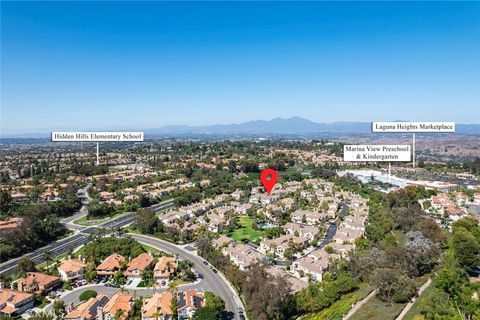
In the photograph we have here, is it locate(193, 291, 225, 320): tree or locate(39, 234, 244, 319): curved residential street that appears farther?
locate(39, 234, 244, 319): curved residential street

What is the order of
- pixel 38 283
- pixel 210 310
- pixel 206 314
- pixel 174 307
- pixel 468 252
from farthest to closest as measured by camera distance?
1. pixel 468 252
2. pixel 38 283
3. pixel 174 307
4. pixel 210 310
5. pixel 206 314

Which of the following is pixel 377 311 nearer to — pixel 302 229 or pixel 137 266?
pixel 302 229

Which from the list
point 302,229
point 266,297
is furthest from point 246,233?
point 266,297

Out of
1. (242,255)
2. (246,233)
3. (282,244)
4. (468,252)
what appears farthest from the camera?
(246,233)

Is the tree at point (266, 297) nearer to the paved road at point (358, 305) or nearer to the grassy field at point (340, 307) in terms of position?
the grassy field at point (340, 307)

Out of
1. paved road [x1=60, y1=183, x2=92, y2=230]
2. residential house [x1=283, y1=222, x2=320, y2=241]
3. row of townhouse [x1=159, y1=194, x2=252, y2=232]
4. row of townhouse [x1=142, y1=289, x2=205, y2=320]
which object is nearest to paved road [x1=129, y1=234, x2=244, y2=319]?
row of townhouse [x1=142, y1=289, x2=205, y2=320]

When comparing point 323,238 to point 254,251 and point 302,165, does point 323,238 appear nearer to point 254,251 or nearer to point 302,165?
point 254,251

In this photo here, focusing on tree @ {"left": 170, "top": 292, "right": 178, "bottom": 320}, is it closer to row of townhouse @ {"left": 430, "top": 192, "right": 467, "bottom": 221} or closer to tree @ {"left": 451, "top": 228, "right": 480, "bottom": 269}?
tree @ {"left": 451, "top": 228, "right": 480, "bottom": 269}
